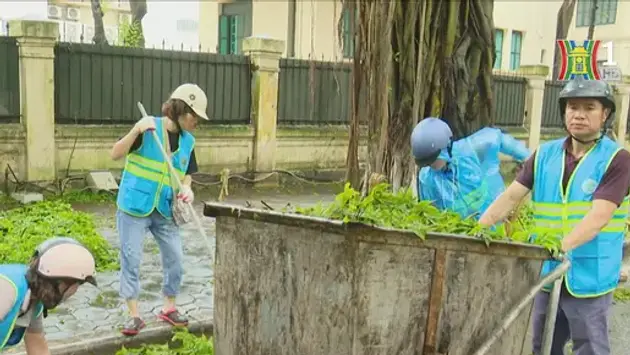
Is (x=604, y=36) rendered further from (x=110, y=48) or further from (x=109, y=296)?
(x=109, y=296)

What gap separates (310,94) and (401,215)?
9.00 meters

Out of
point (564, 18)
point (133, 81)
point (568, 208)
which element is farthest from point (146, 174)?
point (564, 18)

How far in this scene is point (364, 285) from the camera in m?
2.56

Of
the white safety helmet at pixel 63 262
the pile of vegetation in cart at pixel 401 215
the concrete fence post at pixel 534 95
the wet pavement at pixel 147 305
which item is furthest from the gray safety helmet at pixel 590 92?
the concrete fence post at pixel 534 95

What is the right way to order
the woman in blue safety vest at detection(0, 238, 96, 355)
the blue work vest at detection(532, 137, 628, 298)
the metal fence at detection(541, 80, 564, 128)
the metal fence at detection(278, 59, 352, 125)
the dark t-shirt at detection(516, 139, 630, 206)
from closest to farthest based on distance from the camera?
the woman in blue safety vest at detection(0, 238, 96, 355), the dark t-shirt at detection(516, 139, 630, 206), the blue work vest at detection(532, 137, 628, 298), the metal fence at detection(278, 59, 352, 125), the metal fence at detection(541, 80, 564, 128)

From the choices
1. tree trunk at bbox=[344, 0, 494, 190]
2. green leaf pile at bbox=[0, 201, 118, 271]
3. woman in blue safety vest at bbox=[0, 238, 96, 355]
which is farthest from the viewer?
green leaf pile at bbox=[0, 201, 118, 271]

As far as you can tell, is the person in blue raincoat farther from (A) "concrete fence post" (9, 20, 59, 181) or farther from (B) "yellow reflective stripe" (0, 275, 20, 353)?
(A) "concrete fence post" (9, 20, 59, 181)

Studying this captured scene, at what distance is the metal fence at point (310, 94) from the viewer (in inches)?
459

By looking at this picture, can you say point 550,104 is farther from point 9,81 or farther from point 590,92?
point 590,92

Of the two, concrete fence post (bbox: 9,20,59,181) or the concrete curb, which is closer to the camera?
the concrete curb

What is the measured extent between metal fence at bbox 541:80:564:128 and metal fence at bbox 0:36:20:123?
1162 centimetres

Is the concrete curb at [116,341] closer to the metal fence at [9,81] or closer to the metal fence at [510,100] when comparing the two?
the metal fence at [9,81]

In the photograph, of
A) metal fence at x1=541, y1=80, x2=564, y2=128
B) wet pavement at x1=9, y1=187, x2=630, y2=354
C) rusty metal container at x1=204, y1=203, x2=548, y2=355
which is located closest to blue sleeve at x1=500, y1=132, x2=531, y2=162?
wet pavement at x1=9, y1=187, x2=630, y2=354

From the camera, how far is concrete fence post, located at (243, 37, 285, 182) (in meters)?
11.1
